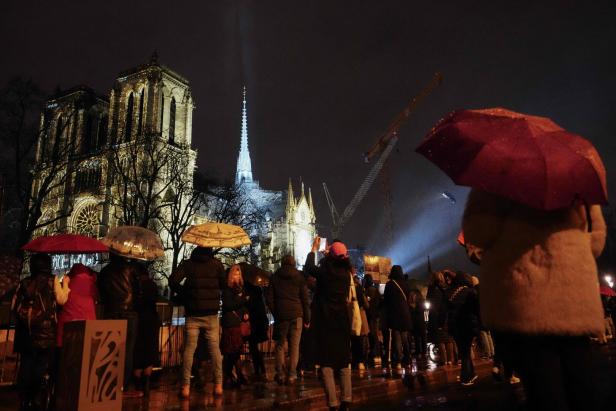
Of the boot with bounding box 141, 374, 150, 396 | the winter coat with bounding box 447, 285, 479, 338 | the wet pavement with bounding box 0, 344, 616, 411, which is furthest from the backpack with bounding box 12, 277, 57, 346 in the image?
the winter coat with bounding box 447, 285, 479, 338

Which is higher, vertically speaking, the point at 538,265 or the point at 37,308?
the point at 37,308

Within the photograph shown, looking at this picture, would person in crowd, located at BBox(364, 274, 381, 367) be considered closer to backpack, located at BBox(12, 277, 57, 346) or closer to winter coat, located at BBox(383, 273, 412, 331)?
winter coat, located at BBox(383, 273, 412, 331)

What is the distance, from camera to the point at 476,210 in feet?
10.8

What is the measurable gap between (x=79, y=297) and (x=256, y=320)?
405 cm

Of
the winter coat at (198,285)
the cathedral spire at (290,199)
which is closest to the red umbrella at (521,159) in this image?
the winter coat at (198,285)

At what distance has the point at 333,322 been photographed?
614cm

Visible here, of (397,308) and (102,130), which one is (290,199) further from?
(397,308)

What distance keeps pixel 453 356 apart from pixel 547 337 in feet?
33.0

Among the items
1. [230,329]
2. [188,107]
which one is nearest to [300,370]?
[230,329]

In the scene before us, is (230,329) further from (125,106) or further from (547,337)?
(125,106)

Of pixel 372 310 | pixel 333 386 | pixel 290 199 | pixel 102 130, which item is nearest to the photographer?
pixel 333 386

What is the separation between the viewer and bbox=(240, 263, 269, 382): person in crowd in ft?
32.4

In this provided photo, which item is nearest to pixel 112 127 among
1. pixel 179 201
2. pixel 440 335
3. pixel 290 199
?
pixel 179 201

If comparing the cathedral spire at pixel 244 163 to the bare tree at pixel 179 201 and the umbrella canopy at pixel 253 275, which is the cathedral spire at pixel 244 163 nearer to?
the bare tree at pixel 179 201
